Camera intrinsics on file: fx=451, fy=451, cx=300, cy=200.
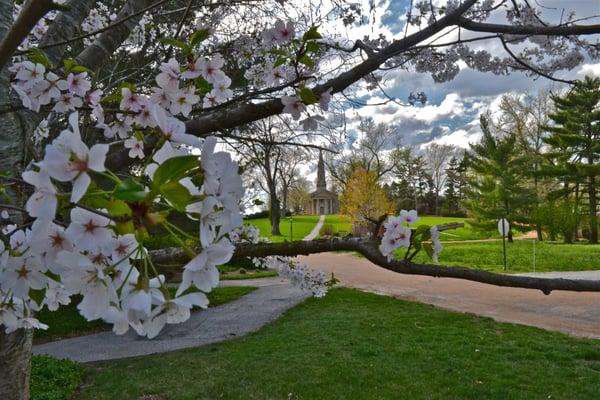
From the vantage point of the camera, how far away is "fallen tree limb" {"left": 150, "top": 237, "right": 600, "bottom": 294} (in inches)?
43.9

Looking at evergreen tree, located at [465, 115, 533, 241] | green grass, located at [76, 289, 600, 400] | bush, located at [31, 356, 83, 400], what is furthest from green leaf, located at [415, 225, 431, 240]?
evergreen tree, located at [465, 115, 533, 241]

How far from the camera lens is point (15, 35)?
696 millimetres

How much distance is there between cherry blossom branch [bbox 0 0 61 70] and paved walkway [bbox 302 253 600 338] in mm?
7094

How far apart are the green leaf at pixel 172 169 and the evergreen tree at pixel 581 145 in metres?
26.2

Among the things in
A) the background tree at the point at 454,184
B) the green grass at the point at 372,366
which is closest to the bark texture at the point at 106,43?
the green grass at the point at 372,366

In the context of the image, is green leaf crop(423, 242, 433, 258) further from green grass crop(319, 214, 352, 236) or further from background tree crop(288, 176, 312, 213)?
background tree crop(288, 176, 312, 213)

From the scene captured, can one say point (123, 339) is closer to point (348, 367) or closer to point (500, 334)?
point (348, 367)

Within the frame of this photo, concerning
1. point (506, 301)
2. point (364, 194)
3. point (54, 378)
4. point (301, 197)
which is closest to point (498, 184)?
point (364, 194)

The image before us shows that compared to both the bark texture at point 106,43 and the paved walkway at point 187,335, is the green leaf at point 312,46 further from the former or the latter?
the paved walkway at point 187,335

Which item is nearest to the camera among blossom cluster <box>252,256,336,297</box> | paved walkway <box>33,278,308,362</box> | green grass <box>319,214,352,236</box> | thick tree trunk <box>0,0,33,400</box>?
thick tree trunk <box>0,0,33,400</box>

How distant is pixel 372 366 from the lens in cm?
490

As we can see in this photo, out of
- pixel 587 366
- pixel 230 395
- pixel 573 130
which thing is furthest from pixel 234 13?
pixel 573 130

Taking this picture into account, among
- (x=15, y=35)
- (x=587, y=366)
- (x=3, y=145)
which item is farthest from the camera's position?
(x=587, y=366)

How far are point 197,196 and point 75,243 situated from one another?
17 centimetres
